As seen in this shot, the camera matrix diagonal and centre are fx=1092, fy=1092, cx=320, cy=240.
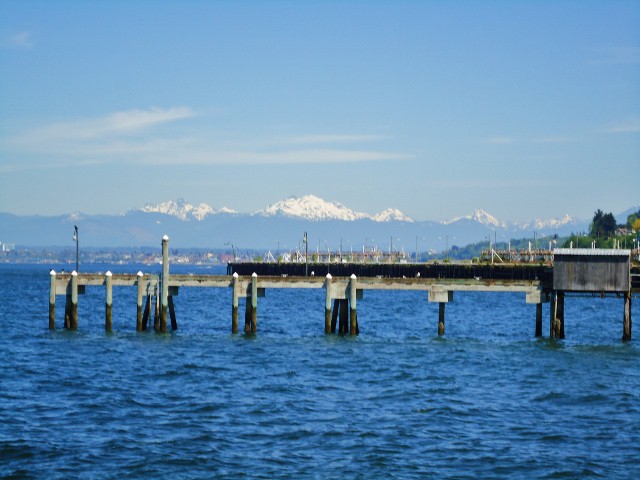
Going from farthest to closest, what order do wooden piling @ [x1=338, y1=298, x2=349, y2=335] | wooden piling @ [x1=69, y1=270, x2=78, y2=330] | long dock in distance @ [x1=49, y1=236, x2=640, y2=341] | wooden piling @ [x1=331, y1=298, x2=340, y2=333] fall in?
1. wooden piling @ [x1=331, y1=298, x2=340, y2=333]
2. wooden piling @ [x1=69, y1=270, x2=78, y2=330]
3. wooden piling @ [x1=338, y1=298, x2=349, y2=335]
4. long dock in distance @ [x1=49, y1=236, x2=640, y2=341]

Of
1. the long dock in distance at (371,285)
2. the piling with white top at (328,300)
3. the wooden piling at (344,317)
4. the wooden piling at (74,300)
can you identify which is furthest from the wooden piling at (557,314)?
the wooden piling at (74,300)

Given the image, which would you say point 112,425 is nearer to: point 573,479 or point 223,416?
point 223,416

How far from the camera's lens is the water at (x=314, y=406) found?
102 ft

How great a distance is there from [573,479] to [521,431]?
17.4 ft

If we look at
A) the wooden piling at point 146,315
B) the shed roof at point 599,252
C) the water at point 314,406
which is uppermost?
the shed roof at point 599,252

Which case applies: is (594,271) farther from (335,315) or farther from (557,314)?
(335,315)

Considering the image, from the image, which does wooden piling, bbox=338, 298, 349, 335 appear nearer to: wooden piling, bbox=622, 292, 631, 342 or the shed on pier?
the shed on pier

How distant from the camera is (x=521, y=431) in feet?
116

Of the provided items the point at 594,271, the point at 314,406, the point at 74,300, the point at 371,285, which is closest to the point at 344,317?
the point at 371,285

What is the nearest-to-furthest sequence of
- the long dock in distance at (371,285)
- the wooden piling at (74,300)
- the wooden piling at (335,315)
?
the long dock in distance at (371,285) < the wooden piling at (74,300) < the wooden piling at (335,315)

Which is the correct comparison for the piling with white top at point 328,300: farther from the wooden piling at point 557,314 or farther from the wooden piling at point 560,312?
the wooden piling at point 560,312

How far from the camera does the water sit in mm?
31188

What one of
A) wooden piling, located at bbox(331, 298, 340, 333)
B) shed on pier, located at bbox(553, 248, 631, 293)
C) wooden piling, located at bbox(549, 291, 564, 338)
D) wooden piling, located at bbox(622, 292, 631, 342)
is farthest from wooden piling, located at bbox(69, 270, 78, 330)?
wooden piling, located at bbox(622, 292, 631, 342)

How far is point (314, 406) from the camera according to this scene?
39500mm
